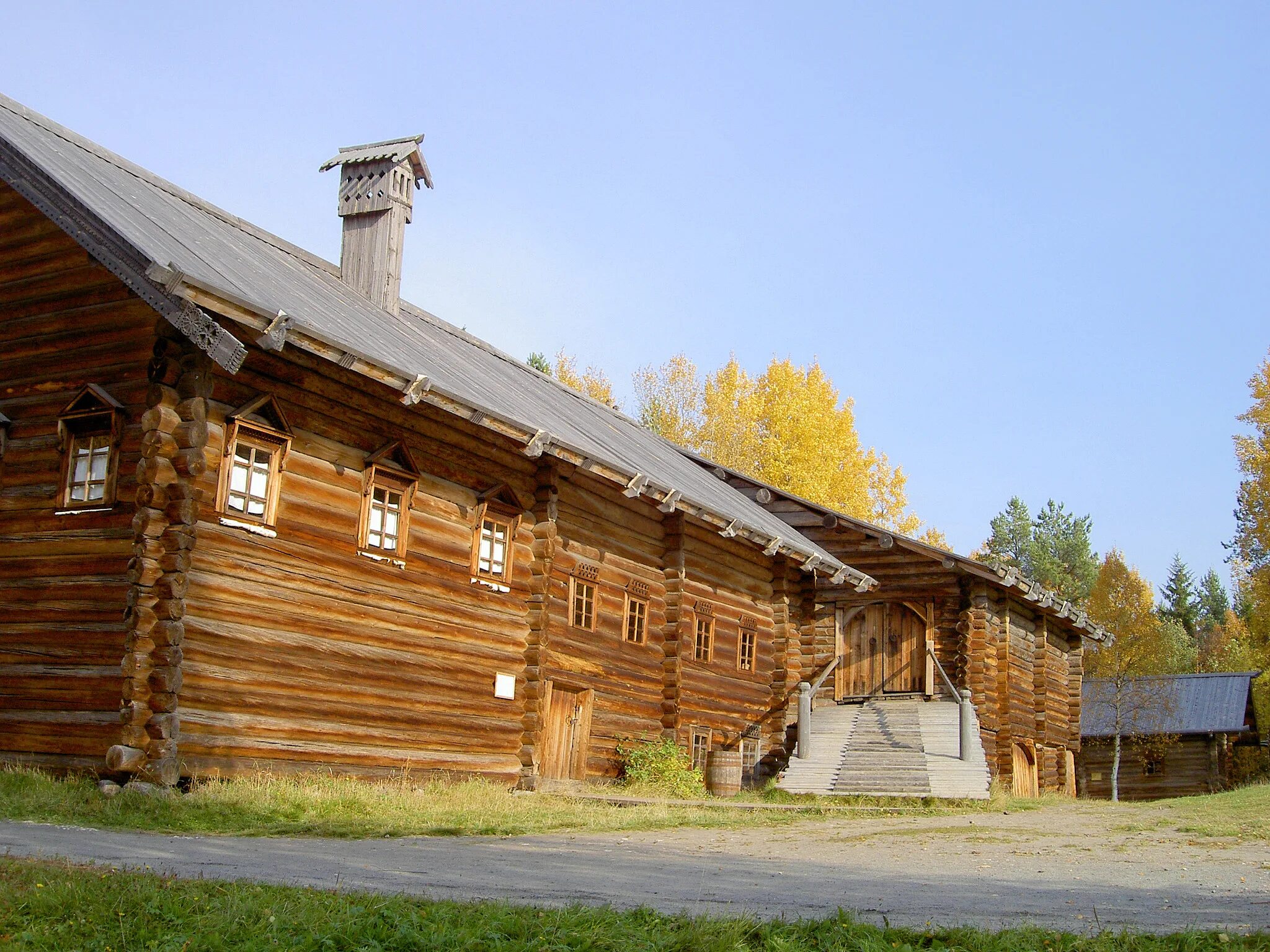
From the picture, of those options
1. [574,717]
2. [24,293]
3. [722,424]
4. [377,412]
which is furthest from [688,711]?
[722,424]

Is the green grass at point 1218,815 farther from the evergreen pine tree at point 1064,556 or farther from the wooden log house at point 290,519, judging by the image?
the evergreen pine tree at point 1064,556

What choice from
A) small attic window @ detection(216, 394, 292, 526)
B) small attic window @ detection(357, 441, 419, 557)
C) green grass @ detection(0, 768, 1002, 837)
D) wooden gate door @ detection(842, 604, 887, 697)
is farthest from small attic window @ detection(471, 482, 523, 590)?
wooden gate door @ detection(842, 604, 887, 697)

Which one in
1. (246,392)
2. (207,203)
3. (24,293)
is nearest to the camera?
(246,392)

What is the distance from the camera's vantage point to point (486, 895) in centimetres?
825

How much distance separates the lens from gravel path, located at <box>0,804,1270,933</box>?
8.33m

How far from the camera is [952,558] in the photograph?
26.5m

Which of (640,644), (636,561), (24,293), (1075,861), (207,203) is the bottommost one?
(1075,861)

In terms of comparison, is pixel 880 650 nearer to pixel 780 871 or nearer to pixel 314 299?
pixel 314 299

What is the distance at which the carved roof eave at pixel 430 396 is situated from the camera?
42.9ft

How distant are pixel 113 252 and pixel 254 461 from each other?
2.80 metres

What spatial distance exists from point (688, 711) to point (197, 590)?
1129cm

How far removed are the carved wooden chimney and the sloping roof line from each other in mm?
11186

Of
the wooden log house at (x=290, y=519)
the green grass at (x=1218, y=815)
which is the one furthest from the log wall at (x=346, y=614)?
the green grass at (x=1218, y=815)

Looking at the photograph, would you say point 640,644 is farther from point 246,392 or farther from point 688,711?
point 246,392
